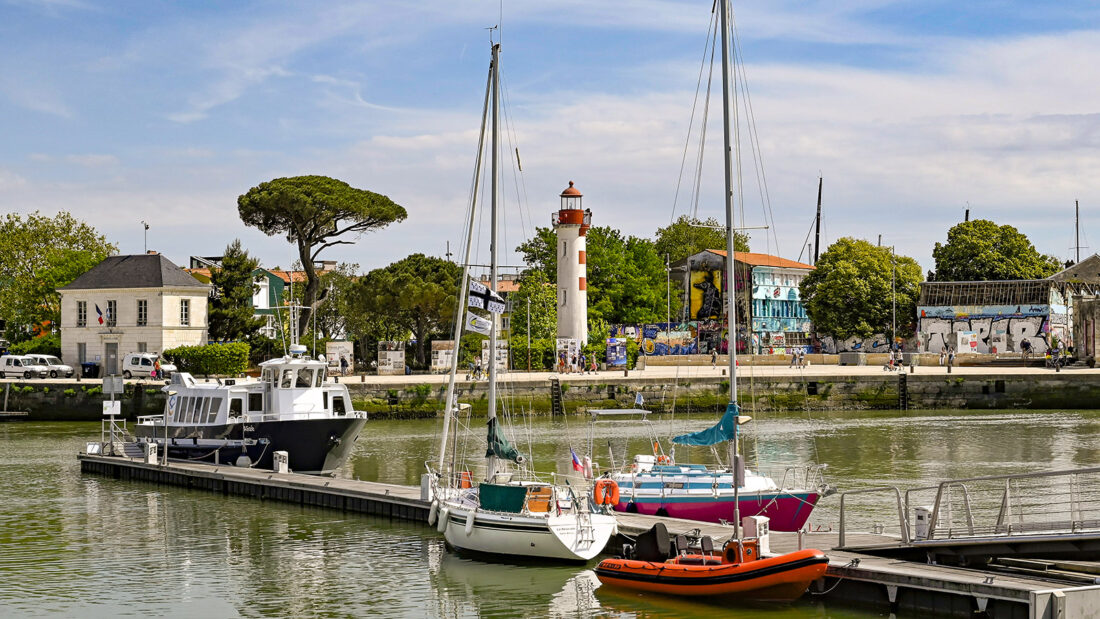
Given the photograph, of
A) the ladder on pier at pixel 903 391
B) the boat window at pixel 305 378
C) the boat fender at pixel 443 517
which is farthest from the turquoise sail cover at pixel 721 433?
the ladder on pier at pixel 903 391

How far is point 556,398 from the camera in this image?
64.1m

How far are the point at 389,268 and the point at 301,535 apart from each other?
58497mm

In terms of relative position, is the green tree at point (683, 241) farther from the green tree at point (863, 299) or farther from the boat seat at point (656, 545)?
the boat seat at point (656, 545)

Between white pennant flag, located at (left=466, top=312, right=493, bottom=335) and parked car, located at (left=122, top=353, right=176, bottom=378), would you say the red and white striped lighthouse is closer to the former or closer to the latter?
parked car, located at (left=122, top=353, right=176, bottom=378)

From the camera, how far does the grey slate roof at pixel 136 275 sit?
7356cm

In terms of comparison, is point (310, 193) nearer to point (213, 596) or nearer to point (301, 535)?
point (301, 535)

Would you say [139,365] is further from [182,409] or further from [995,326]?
[995,326]

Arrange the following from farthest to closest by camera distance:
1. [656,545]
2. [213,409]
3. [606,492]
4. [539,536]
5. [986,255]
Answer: [986,255]
[213,409]
[606,492]
[539,536]
[656,545]

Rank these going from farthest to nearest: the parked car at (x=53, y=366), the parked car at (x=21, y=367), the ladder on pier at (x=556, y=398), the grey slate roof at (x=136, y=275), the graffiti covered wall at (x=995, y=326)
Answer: the graffiti covered wall at (x=995, y=326), the grey slate roof at (x=136, y=275), the parked car at (x=53, y=366), the parked car at (x=21, y=367), the ladder on pier at (x=556, y=398)

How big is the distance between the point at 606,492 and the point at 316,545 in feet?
21.5

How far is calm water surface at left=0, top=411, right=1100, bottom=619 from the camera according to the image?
21297mm

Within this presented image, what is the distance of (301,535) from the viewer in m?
28.0

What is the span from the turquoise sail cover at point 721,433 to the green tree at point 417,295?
54862 mm

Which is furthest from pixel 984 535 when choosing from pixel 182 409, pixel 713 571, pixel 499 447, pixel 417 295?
pixel 417 295
